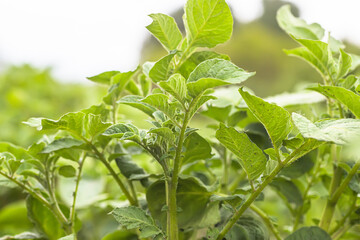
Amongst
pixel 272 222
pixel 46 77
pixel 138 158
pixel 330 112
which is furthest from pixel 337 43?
pixel 46 77

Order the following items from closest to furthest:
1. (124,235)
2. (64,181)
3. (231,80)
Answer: (231,80) → (124,235) → (64,181)

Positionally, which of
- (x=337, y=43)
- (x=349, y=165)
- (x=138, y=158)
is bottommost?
(x=138, y=158)

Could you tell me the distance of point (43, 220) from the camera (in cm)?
53

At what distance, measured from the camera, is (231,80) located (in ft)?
0.97

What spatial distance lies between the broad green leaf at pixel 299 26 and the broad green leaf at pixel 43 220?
0.40m

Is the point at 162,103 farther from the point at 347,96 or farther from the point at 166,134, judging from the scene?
the point at 347,96

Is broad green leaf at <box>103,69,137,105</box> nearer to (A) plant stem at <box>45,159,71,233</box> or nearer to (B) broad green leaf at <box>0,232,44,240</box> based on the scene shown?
(A) plant stem at <box>45,159,71,233</box>

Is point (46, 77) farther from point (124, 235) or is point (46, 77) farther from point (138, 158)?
point (124, 235)

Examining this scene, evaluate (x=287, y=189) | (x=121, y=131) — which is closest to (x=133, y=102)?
(x=121, y=131)

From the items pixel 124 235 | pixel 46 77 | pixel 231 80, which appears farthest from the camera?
pixel 46 77

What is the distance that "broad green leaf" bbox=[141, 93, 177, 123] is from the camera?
1.05ft

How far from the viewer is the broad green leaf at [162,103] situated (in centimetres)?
32

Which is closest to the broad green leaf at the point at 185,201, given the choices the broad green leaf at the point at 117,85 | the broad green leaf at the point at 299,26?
the broad green leaf at the point at 117,85

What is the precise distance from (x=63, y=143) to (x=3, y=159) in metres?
0.06
